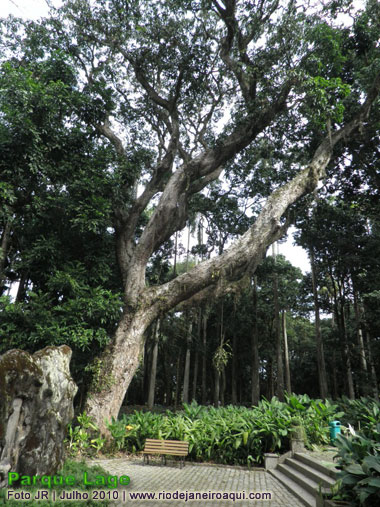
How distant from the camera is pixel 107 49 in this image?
11805mm

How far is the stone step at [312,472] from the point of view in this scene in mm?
4410

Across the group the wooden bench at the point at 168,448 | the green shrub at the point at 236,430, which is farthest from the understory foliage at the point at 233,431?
the wooden bench at the point at 168,448

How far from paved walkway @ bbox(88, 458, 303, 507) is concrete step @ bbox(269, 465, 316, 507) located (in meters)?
0.07

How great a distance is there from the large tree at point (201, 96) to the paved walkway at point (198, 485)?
2530 millimetres

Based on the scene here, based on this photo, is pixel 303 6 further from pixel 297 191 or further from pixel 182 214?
pixel 182 214

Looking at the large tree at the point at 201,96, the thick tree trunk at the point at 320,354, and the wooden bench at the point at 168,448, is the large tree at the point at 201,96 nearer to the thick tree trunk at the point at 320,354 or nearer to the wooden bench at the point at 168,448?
the wooden bench at the point at 168,448

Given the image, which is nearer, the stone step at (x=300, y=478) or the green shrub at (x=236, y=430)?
the stone step at (x=300, y=478)

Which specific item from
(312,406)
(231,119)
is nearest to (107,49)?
(231,119)

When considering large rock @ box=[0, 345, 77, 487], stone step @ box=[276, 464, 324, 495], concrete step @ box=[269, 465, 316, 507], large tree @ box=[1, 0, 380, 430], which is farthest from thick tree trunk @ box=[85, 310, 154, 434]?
stone step @ box=[276, 464, 324, 495]

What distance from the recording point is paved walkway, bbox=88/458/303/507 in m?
4.37

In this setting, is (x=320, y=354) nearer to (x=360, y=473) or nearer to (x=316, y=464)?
(x=316, y=464)

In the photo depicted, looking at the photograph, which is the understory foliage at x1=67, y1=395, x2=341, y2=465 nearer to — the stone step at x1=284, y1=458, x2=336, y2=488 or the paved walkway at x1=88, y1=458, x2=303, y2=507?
the paved walkway at x1=88, y1=458, x2=303, y2=507

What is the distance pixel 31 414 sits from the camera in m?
4.57

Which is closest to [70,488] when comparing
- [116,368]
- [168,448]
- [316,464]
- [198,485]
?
[198,485]
